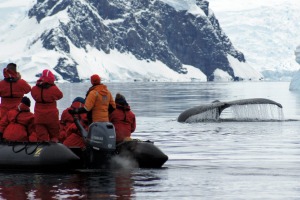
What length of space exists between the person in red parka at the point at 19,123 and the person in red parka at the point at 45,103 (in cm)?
40

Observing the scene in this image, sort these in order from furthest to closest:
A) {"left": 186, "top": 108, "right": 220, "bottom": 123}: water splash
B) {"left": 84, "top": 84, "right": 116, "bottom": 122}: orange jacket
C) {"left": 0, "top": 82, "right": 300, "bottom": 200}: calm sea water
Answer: {"left": 186, "top": 108, "right": 220, "bottom": 123}: water splash
{"left": 84, "top": 84, "right": 116, "bottom": 122}: orange jacket
{"left": 0, "top": 82, "right": 300, "bottom": 200}: calm sea water

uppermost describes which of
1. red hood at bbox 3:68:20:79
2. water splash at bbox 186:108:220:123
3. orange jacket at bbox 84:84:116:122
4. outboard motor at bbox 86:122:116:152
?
red hood at bbox 3:68:20:79

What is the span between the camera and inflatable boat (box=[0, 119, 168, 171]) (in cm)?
2050

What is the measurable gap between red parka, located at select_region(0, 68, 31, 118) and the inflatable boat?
1.67 metres

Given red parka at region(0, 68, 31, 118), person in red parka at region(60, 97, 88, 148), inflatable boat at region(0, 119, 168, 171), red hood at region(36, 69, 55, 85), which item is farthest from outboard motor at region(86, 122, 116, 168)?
red parka at region(0, 68, 31, 118)

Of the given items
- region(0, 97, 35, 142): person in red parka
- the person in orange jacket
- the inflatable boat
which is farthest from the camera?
region(0, 97, 35, 142): person in red parka

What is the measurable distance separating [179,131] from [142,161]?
17.0m

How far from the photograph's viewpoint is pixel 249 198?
16.2 m

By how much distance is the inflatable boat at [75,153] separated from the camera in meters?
20.5

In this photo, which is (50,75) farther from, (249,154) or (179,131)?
(179,131)

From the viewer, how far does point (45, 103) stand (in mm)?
21266

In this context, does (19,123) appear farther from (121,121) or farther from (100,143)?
(121,121)

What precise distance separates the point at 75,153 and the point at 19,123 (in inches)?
70.1

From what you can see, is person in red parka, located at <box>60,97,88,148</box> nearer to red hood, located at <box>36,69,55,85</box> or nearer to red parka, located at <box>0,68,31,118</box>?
red hood, located at <box>36,69,55,85</box>
